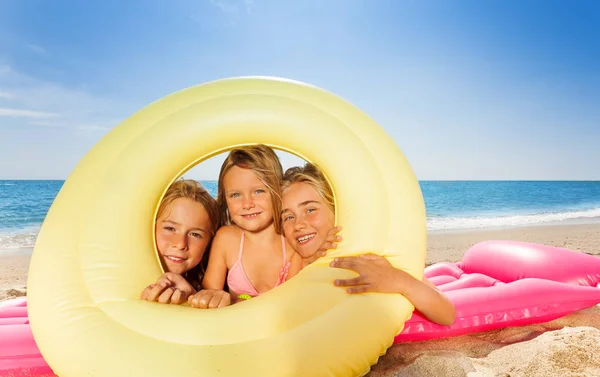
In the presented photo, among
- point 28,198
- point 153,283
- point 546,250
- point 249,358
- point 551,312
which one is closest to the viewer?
point 249,358

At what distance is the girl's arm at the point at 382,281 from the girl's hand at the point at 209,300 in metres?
0.50

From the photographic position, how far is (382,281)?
1980 mm

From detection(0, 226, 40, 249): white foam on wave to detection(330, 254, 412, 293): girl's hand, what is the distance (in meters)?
8.72

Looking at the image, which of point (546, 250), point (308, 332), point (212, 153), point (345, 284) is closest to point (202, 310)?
point (308, 332)

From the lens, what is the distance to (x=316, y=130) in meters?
2.13

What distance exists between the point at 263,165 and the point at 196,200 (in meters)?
0.38

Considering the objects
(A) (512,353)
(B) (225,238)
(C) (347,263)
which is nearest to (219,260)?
(B) (225,238)

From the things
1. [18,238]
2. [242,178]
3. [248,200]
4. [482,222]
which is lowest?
[482,222]

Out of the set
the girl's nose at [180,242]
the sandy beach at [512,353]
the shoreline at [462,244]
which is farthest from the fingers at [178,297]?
the shoreline at [462,244]

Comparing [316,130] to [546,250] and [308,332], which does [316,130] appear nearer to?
[308,332]

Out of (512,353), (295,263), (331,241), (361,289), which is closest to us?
(361,289)

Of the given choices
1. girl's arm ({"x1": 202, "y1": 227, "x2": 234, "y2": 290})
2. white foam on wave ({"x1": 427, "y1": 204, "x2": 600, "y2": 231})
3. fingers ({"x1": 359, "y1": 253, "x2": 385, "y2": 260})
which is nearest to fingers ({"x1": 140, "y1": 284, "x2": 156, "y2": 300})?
girl's arm ({"x1": 202, "y1": 227, "x2": 234, "y2": 290})

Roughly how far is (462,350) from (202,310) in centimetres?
135

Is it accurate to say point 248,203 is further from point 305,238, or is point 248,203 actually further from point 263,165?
point 305,238
